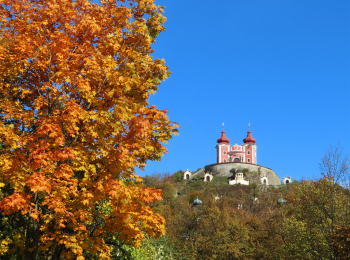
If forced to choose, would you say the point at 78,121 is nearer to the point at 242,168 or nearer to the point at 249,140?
the point at 242,168

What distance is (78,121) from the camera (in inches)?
319

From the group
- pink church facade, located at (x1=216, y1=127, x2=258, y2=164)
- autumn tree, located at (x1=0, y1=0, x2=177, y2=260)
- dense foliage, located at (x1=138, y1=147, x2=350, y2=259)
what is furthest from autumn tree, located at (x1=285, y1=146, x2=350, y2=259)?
pink church facade, located at (x1=216, y1=127, x2=258, y2=164)

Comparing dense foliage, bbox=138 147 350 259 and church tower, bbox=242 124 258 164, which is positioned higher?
church tower, bbox=242 124 258 164

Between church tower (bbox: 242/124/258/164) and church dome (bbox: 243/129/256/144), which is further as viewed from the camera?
church dome (bbox: 243/129/256/144)

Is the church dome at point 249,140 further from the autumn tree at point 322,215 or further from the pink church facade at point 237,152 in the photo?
the autumn tree at point 322,215

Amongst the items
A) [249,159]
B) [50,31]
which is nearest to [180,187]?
[249,159]

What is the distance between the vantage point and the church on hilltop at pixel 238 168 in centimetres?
10244

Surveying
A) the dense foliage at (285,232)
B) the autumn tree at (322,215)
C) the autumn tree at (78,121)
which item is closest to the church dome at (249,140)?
the dense foliage at (285,232)

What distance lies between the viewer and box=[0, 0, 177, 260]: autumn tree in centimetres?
780

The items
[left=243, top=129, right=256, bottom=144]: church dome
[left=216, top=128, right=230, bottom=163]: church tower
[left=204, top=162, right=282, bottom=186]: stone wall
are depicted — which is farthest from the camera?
[left=243, top=129, right=256, bottom=144]: church dome

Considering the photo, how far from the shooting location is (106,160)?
8.38 meters

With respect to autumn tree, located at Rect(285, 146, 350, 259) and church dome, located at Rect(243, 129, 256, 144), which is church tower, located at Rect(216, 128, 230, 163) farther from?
autumn tree, located at Rect(285, 146, 350, 259)

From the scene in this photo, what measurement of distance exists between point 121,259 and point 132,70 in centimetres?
675

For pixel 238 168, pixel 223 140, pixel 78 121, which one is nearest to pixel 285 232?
pixel 78 121
